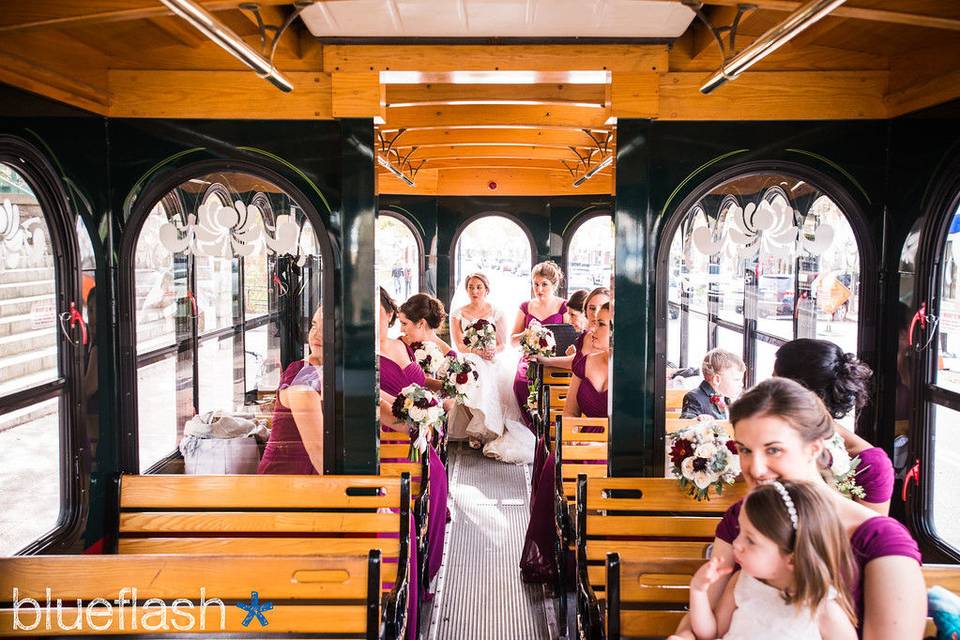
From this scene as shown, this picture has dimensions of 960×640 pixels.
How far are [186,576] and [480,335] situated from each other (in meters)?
6.06

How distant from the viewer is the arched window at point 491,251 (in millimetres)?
10688

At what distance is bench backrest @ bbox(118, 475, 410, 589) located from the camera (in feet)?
12.2

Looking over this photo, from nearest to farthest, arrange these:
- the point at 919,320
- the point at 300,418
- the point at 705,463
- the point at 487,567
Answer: the point at 705,463
the point at 919,320
the point at 300,418
the point at 487,567

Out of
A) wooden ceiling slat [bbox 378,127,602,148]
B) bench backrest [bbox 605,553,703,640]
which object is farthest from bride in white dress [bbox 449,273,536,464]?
bench backrest [bbox 605,553,703,640]

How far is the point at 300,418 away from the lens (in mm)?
4652

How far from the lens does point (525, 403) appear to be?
869 cm

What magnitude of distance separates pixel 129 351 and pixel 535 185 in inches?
270

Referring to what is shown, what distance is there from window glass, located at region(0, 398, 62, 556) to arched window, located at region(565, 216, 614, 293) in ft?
25.0

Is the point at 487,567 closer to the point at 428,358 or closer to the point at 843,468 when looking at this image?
the point at 428,358

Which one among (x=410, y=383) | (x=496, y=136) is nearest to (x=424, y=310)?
(x=410, y=383)

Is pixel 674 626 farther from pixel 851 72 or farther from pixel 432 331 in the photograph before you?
pixel 432 331

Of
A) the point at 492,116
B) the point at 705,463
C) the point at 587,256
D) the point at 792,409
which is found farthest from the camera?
the point at 587,256

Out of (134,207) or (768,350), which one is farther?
(768,350)

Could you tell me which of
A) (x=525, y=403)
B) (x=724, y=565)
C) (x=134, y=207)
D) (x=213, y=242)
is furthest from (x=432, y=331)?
(x=724, y=565)
